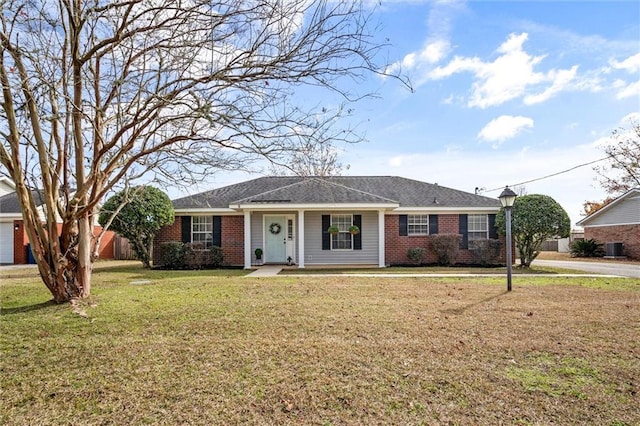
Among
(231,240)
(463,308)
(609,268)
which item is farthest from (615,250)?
(231,240)

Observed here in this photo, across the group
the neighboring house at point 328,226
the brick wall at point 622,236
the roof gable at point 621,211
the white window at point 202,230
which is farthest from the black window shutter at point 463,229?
the roof gable at point 621,211

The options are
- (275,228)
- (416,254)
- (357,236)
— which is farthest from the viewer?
(275,228)

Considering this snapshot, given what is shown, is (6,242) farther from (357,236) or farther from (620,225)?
(620,225)

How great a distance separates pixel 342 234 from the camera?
16234 millimetres

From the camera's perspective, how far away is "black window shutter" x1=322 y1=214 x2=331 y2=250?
1614 cm

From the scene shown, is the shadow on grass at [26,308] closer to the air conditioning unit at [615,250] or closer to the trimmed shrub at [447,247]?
the trimmed shrub at [447,247]

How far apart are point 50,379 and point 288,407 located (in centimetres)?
242

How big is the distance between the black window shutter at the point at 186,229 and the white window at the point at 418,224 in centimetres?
914

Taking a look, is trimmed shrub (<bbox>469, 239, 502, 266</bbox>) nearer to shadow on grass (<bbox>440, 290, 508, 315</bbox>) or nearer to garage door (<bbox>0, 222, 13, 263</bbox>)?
shadow on grass (<bbox>440, 290, 508, 315</bbox>)

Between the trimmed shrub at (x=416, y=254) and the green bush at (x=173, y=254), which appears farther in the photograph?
the trimmed shrub at (x=416, y=254)

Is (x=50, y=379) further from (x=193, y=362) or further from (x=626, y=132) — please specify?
(x=626, y=132)

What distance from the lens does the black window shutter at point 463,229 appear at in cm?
1611

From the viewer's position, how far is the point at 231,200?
1689 centimetres

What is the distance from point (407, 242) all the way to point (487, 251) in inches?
125
